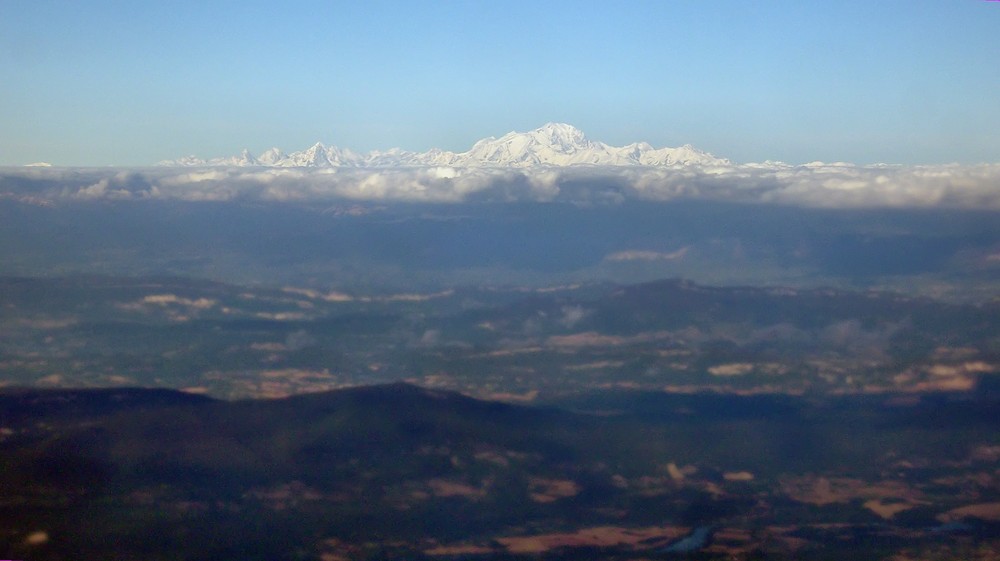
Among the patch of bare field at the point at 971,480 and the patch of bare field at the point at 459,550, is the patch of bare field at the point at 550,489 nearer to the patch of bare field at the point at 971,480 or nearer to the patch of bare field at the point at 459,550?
the patch of bare field at the point at 459,550

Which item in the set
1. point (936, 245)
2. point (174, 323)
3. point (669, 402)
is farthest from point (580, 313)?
point (936, 245)

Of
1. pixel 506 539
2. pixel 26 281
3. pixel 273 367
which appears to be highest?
pixel 26 281

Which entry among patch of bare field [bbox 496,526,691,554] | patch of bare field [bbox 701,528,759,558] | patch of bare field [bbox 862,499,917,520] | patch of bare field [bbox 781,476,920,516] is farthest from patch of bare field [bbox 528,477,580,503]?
patch of bare field [bbox 862,499,917,520]

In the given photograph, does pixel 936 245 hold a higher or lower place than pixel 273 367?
higher

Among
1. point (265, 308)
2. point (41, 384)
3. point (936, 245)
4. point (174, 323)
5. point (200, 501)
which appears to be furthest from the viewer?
point (936, 245)

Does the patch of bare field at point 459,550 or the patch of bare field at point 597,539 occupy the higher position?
the patch of bare field at point 459,550

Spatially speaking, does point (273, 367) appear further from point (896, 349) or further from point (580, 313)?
point (896, 349)

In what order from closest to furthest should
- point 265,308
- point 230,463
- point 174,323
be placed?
point 230,463 < point 174,323 < point 265,308

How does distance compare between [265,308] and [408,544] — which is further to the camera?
[265,308]

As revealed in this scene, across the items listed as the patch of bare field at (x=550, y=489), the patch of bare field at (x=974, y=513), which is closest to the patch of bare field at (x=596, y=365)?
the patch of bare field at (x=550, y=489)
